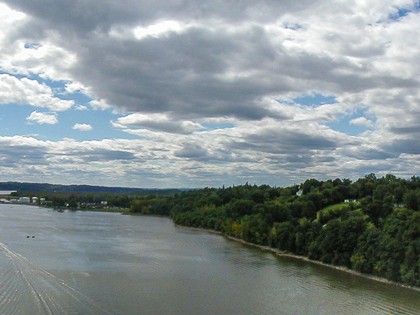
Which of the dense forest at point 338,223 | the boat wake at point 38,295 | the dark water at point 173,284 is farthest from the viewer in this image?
the dense forest at point 338,223

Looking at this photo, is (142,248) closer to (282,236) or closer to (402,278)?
(282,236)

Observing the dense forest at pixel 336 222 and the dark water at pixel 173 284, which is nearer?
the dark water at pixel 173 284

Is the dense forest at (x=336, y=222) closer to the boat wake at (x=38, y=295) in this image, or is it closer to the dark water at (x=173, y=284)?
the dark water at (x=173, y=284)

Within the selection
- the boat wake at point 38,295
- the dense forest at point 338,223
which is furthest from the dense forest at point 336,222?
the boat wake at point 38,295

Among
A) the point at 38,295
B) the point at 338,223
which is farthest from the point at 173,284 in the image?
the point at 338,223

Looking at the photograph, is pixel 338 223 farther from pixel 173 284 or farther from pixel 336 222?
pixel 173 284

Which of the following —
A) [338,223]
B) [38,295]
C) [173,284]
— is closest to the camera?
[38,295]

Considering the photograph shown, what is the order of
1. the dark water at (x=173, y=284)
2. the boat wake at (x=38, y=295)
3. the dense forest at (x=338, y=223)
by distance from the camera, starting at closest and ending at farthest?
the boat wake at (x=38, y=295) < the dark water at (x=173, y=284) < the dense forest at (x=338, y=223)

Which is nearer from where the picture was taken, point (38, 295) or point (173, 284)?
point (38, 295)
